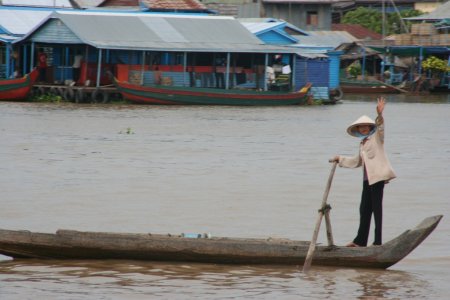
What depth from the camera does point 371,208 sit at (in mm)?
8117

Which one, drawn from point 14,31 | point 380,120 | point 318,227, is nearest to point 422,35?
point 14,31

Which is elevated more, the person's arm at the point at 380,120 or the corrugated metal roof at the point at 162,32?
the corrugated metal roof at the point at 162,32

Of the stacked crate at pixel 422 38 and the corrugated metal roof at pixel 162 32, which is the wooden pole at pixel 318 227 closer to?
the corrugated metal roof at pixel 162 32

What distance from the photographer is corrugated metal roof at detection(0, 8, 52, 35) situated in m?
A: 32.3

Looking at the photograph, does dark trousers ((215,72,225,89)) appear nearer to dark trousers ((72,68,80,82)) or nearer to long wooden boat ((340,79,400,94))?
dark trousers ((72,68,80,82))

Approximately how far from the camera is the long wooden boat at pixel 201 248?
7.85 meters

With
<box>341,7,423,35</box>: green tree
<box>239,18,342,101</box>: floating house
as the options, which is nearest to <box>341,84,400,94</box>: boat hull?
<box>239,18,342,101</box>: floating house

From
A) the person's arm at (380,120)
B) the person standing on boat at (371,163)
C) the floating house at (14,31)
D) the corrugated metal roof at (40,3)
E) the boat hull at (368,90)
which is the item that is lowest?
the boat hull at (368,90)

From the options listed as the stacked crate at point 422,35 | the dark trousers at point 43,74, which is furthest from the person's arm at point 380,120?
the stacked crate at point 422,35

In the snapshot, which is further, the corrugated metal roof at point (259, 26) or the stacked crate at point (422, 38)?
the stacked crate at point (422, 38)

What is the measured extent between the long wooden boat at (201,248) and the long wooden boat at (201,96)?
20234 millimetres

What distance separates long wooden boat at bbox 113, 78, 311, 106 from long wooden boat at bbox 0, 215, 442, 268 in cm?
2023

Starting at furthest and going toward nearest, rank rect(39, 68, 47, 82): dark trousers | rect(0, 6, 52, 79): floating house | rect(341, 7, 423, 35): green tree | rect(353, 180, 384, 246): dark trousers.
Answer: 1. rect(341, 7, 423, 35): green tree
2. rect(0, 6, 52, 79): floating house
3. rect(39, 68, 47, 82): dark trousers
4. rect(353, 180, 384, 246): dark trousers

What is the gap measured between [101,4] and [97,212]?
32313mm
